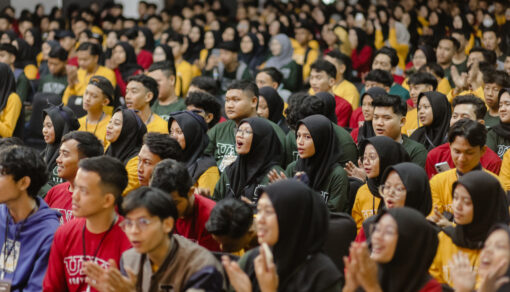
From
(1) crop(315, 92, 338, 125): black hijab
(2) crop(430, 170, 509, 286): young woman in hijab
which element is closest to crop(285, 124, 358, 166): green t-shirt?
(1) crop(315, 92, 338, 125): black hijab

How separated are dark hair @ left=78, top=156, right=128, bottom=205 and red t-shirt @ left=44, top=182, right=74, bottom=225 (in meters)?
1.03

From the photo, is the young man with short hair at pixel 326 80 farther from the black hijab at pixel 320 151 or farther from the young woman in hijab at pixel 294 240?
the young woman in hijab at pixel 294 240

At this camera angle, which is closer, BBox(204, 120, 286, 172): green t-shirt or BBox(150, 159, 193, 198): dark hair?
BBox(150, 159, 193, 198): dark hair

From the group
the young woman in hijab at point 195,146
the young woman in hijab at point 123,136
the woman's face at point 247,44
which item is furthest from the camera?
the woman's face at point 247,44

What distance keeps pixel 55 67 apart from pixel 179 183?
584 centimetres

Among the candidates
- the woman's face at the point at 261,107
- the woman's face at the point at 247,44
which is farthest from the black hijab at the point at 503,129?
the woman's face at the point at 247,44

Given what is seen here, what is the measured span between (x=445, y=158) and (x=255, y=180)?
1.52m

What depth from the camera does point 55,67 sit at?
30.5ft

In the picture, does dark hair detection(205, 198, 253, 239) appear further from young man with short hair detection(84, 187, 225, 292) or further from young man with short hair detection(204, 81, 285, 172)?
young man with short hair detection(204, 81, 285, 172)

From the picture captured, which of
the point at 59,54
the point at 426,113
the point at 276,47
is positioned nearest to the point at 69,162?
the point at 426,113

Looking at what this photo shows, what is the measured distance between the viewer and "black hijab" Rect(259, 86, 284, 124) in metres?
7.15

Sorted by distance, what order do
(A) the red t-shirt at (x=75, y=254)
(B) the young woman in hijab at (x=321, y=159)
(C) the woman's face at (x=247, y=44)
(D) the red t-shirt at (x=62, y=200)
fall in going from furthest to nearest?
(C) the woman's face at (x=247, y=44)
(B) the young woman in hijab at (x=321, y=159)
(D) the red t-shirt at (x=62, y=200)
(A) the red t-shirt at (x=75, y=254)

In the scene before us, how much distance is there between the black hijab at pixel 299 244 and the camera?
326 cm

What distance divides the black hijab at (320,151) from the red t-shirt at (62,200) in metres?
1.65
